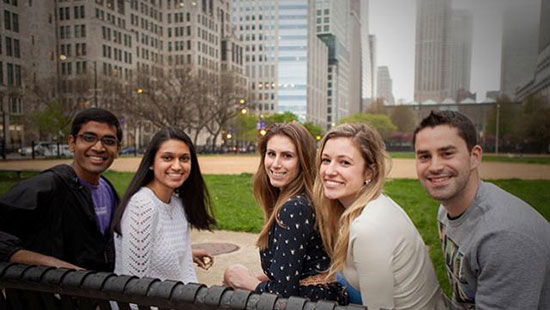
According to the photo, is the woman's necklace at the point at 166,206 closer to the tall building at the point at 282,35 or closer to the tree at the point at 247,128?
the tall building at the point at 282,35

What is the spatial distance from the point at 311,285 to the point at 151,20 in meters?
2.67

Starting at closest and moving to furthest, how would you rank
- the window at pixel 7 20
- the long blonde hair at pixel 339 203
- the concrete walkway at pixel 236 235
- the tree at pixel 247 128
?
the long blonde hair at pixel 339 203, the window at pixel 7 20, the concrete walkway at pixel 236 235, the tree at pixel 247 128

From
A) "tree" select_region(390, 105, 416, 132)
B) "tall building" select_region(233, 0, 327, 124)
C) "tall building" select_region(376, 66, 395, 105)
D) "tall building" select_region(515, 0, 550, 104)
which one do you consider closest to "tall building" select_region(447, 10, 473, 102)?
"tall building" select_region(515, 0, 550, 104)

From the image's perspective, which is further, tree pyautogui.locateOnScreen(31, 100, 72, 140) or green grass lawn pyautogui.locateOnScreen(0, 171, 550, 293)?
green grass lawn pyautogui.locateOnScreen(0, 171, 550, 293)

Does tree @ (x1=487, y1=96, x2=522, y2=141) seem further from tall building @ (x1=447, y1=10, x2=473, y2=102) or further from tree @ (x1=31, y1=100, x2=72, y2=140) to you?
tree @ (x1=31, y1=100, x2=72, y2=140)

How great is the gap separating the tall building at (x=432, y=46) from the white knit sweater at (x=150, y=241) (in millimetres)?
1738

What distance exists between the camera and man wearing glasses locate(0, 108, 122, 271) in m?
1.61

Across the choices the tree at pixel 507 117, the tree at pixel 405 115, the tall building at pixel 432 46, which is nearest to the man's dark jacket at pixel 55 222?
the tall building at pixel 432 46

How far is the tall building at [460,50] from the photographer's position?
1.80 metres

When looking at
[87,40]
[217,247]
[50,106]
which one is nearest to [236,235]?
[217,247]

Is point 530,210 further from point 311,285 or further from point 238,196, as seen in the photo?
point 238,196

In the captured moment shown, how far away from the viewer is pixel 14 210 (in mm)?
1614

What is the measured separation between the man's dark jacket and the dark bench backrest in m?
0.22

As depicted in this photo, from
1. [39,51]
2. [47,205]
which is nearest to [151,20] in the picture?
[39,51]
